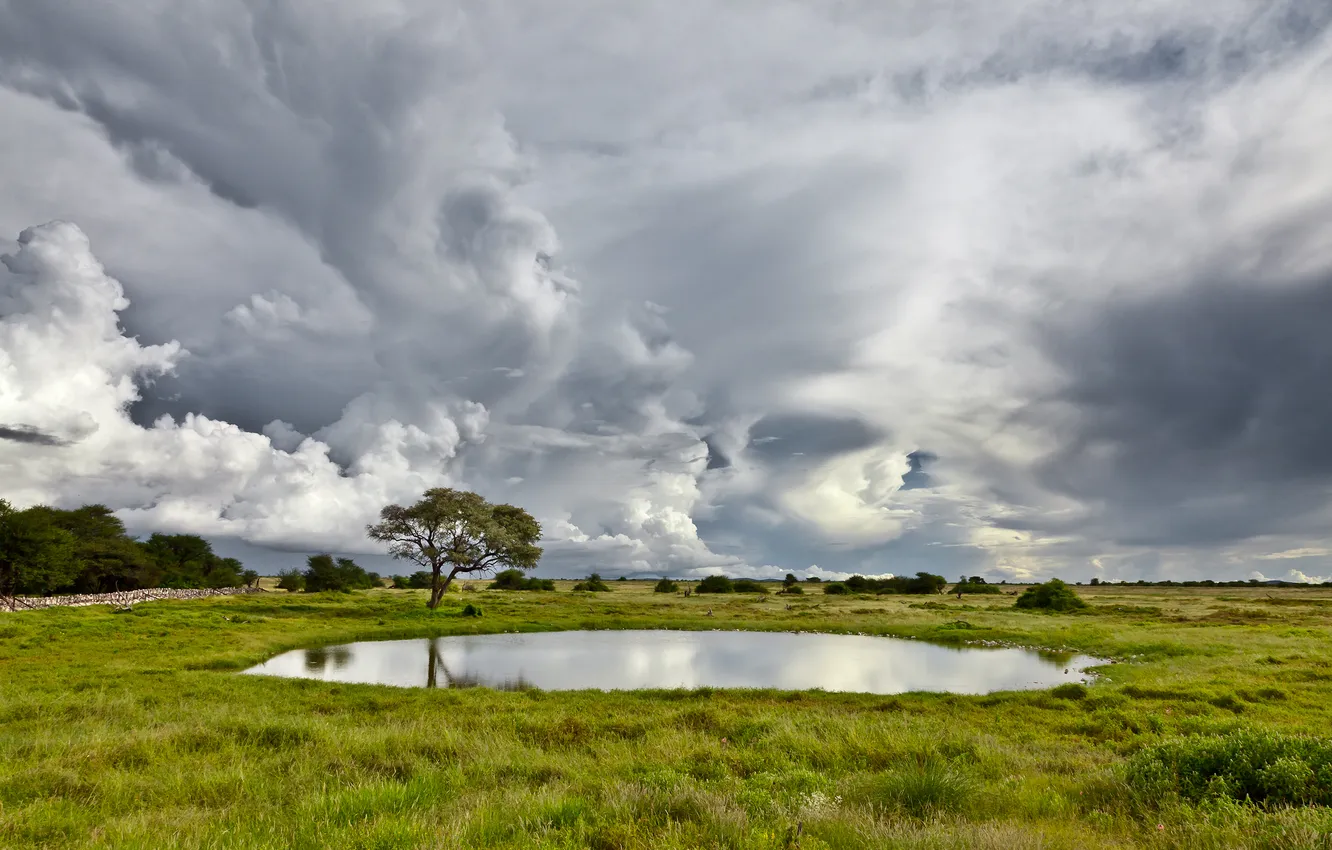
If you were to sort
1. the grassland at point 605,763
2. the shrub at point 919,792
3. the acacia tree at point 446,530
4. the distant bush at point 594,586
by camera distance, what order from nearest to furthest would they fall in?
the grassland at point 605,763
the shrub at point 919,792
the acacia tree at point 446,530
the distant bush at point 594,586

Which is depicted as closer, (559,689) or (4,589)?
(559,689)

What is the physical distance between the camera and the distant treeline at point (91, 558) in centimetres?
7069

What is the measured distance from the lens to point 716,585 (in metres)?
130

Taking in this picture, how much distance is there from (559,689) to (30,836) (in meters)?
19.4

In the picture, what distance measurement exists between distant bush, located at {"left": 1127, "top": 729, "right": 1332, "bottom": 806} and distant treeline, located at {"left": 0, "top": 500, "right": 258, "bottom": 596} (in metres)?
96.7

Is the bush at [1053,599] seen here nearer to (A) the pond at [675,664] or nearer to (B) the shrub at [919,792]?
(A) the pond at [675,664]

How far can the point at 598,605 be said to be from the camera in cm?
8000

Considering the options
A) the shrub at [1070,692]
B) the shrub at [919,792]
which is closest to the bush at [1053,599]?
the shrub at [1070,692]

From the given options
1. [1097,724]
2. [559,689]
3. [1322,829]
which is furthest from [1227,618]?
[1322,829]

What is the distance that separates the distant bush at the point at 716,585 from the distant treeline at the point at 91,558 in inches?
3612

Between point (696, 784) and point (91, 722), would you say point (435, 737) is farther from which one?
point (91, 722)

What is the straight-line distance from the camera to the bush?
8100cm

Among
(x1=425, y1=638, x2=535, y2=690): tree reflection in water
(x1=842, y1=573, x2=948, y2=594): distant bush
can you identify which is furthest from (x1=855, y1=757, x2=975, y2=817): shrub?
(x1=842, y1=573, x2=948, y2=594): distant bush

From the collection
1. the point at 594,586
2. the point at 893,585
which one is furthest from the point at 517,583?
the point at 893,585
